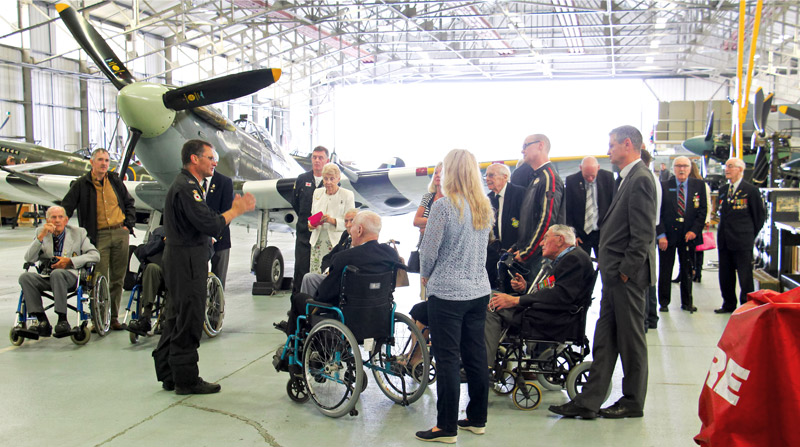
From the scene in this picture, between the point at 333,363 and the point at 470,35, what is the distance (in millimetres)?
26394

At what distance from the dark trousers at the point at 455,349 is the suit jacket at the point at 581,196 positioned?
281 cm

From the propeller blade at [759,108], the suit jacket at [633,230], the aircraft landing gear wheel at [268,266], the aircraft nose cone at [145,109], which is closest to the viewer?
the suit jacket at [633,230]

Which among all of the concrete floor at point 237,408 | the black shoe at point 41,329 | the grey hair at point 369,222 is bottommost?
the concrete floor at point 237,408

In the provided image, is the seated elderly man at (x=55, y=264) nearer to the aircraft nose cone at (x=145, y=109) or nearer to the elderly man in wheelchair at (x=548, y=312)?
the aircraft nose cone at (x=145, y=109)

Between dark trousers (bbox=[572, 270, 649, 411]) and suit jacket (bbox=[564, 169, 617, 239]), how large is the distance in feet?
7.02

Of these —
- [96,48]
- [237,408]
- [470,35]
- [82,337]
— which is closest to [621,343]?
[237,408]

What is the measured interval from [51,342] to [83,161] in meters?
9.41

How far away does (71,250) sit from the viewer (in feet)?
16.8

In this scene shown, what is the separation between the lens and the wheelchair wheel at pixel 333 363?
3336 mm

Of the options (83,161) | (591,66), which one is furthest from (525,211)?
(591,66)

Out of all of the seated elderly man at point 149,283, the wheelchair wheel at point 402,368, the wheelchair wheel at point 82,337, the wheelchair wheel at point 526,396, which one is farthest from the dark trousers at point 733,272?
the wheelchair wheel at point 82,337

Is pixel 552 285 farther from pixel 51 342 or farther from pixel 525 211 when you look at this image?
pixel 51 342

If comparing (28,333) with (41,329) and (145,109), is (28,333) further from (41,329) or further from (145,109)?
(145,109)

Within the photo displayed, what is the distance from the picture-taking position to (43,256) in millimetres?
5043
